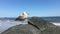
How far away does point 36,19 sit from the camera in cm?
655

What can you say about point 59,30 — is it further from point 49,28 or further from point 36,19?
point 36,19

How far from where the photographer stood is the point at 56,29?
5.97 metres

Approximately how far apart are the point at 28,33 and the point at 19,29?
43 cm

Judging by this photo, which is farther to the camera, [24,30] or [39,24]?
[39,24]

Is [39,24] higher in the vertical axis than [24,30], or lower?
higher

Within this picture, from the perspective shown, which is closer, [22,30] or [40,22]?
[22,30]

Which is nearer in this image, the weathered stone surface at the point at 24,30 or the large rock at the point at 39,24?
the weathered stone surface at the point at 24,30

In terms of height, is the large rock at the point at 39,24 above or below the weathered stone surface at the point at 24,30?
above

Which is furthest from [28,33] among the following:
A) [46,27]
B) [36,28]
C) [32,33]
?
[46,27]

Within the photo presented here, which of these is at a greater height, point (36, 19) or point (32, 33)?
point (36, 19)

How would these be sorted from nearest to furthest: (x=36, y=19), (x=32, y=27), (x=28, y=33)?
(x=28, y=33), (x=32, y=27), (x=36, y=19)

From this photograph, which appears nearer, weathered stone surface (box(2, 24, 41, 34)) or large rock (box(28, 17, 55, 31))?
weathered stone surface (box(2, 24, 41, 34))

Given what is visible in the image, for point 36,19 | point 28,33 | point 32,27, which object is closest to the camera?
point 28,33

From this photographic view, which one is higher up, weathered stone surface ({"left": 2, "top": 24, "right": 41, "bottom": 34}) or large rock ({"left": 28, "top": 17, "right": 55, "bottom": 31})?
large rock ({"left": 28, "top": 17, "right": 55, "bottom": 31})
